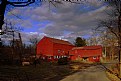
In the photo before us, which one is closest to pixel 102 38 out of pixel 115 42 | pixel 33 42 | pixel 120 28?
pixel 115 42

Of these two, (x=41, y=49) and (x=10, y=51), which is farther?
(x=41, y=49)

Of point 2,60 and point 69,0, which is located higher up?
point 69,0

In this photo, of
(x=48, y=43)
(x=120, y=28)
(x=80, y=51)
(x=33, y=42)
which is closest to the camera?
(x=120, y=28)

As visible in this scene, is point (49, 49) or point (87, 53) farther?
point (87, 53)

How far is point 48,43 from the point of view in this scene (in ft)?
279

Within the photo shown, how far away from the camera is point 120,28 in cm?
3303

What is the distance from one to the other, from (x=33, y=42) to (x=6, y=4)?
111m

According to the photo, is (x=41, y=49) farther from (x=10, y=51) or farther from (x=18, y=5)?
(x=18, y=5)

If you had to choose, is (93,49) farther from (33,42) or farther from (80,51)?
(33,42)

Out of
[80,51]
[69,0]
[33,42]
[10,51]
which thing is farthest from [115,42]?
[33,42]

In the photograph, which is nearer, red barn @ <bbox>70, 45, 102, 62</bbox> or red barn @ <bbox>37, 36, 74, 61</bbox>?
red barn @ <bbox>37, 36, 74, 61</bbox>

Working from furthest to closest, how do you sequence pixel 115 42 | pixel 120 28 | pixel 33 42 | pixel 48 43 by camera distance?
pixel 33 42 < pixel 48 43 < pixel 115 42 < pixel 120 28

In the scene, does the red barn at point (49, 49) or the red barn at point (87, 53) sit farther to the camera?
the red barn at point (87, 53)

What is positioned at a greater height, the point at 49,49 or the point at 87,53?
the point at 49,49
